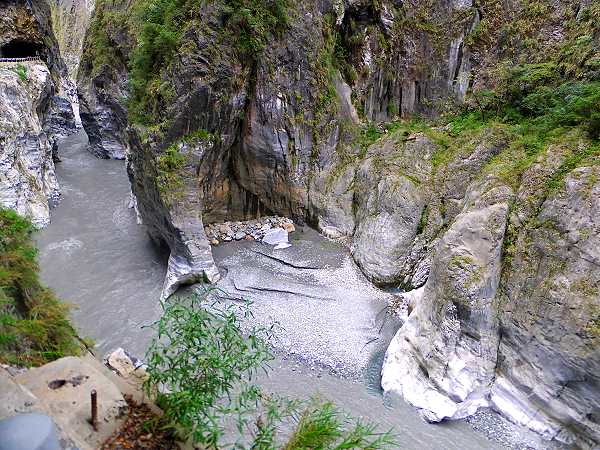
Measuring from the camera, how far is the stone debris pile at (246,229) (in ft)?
45.7

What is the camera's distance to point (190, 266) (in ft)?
38.3

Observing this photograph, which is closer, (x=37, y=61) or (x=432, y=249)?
(x=432, y=249)

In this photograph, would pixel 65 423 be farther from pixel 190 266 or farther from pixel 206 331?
pixel 190 266

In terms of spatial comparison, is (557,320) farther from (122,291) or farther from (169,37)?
(169,37)

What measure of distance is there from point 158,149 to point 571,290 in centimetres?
1054

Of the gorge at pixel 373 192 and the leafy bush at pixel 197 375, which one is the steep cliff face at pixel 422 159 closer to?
the gorge at pixel 373 192

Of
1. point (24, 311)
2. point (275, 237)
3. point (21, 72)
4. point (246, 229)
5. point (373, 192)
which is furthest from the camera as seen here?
point (21, 72)

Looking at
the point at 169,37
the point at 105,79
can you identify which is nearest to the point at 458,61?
the point at 169,37

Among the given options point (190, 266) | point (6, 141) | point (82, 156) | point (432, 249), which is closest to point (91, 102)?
point (82, 156)

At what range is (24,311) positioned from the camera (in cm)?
520

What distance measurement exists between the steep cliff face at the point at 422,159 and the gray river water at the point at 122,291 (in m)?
0.55

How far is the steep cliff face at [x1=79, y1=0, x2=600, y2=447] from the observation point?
310 inches

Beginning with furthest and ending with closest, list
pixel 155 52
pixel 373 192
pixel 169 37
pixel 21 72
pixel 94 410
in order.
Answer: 1. pixel 21 72
2. pixel 373 192
3. pixel 155 52
4. pixel 169 37
5. pixel 94 410

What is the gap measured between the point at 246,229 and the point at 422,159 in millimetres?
6503
